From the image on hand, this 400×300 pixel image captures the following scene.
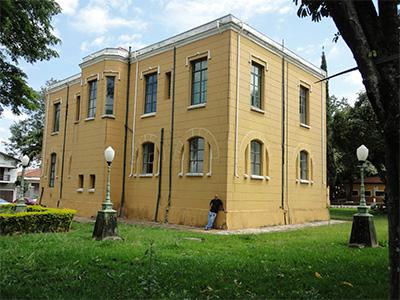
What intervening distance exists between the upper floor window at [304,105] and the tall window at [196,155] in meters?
6.72

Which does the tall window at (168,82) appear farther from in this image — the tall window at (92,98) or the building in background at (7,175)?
the building in background at (7,175)

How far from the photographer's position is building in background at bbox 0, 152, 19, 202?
150 feet

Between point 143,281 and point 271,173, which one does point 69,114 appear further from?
point 143,281

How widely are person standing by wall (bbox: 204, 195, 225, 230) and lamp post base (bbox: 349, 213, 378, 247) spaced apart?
535cm

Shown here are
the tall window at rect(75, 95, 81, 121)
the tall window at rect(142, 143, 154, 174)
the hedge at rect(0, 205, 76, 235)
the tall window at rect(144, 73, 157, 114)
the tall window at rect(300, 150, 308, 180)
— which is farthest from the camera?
the tall window at rect(75, 95, 81, 121)

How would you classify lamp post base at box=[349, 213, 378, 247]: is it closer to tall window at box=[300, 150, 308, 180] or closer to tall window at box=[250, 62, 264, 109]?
tall window at box=[250, 62, 264, 109]

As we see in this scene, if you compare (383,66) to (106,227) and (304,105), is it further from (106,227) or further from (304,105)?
(304,105)

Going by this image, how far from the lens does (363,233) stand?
11102 millimetres

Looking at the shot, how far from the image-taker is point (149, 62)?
20.0 metres

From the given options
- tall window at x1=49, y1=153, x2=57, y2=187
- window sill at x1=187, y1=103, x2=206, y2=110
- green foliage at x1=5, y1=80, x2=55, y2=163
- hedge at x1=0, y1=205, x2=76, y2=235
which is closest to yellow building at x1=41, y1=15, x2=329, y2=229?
window sill at x1=187, y1=103, x2=206, y2=110

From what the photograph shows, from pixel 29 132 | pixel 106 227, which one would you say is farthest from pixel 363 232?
pixel 29 132

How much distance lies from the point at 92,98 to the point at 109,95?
1.61 meters

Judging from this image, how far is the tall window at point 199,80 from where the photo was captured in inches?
682

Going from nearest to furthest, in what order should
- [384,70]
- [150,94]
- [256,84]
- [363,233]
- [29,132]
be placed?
[384,70] → [363,233] → [256,84] → [150,94] → [29,132]
